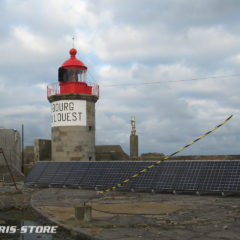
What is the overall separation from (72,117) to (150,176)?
1215 cm

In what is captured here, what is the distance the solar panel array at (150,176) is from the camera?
55.0ft

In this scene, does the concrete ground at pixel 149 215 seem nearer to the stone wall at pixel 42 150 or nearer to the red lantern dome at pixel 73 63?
the red lantern dome at pixel 73 63

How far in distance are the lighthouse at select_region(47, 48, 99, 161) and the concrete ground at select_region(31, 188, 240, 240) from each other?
39.1 feet

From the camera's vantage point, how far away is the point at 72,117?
29.1m

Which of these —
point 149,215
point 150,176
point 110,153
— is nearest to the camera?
point 149,215

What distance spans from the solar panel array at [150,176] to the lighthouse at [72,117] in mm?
5590

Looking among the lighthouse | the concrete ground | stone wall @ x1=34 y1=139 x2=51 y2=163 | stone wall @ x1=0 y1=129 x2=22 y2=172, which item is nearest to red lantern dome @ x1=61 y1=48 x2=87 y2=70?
the lighthouse

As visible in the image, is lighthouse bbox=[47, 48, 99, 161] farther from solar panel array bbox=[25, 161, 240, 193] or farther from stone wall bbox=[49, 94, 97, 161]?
solar panel array bbox=[25, 161, 240, 193]

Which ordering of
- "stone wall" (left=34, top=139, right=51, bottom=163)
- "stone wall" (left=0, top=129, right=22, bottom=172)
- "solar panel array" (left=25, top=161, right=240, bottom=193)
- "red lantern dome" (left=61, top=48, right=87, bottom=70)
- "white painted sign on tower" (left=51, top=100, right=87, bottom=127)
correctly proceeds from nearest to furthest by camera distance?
1. "solar panel array" (left=25, top=161, right=240, bottom=193)
2. "white painted sign on tower" (left=51, top=100, right=87, bottom=127)
3. "stone wall" (left=0, top=129, right=22, bottom=172)
4. "red lantern dome" (left=61, top=48, right=87, bottom=70)
5. "stone wall" (left=34, top=139, right=51, bottom=163)

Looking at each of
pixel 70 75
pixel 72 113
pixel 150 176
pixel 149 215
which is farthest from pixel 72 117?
pixel 149 215

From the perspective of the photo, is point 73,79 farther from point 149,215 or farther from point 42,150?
point 149,215

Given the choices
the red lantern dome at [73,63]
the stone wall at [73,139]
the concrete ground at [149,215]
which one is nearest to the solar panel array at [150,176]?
the concrete ground at [149,215]

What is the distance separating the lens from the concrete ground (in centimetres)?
916

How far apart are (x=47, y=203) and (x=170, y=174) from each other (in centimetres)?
673
